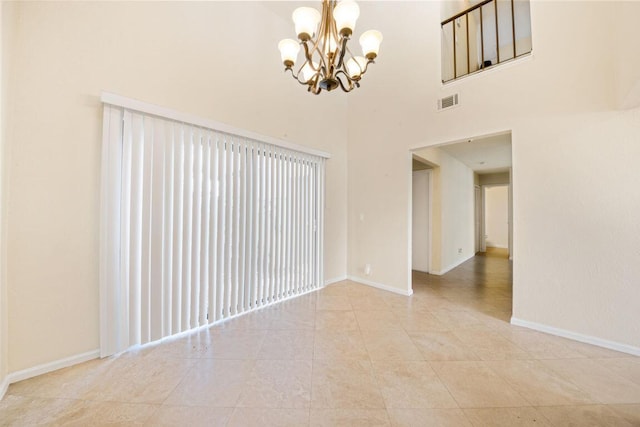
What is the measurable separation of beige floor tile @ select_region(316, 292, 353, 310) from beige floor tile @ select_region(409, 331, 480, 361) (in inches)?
37.3

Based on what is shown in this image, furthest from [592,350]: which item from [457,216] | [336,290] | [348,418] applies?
[457,216]

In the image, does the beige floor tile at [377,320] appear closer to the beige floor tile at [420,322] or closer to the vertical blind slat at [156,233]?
the beige floor tile at [420,322]

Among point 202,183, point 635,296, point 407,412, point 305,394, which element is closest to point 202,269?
point 202,183

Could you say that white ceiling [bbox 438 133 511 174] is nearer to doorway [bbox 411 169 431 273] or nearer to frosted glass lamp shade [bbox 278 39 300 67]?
doorway [bbox 411 169 431 273]

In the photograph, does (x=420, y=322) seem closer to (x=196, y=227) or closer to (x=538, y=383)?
(x=538, y=383)

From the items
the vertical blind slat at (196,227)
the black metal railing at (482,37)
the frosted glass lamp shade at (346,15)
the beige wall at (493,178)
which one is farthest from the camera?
the beige wall at (493,178)

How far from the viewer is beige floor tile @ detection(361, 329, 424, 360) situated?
202cm

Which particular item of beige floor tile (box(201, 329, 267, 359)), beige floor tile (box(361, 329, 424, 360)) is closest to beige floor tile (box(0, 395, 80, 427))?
beige floor tile (box(201, 329, 267, 359))

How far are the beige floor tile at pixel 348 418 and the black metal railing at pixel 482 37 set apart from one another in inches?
149

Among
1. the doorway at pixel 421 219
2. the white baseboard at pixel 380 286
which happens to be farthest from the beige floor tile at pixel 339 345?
the doorway at pixel 421 219

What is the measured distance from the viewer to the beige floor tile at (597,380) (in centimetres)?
156

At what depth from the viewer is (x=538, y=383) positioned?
1.69 meters

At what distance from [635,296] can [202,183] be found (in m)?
4.12

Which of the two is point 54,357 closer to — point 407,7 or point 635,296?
point 635,296
